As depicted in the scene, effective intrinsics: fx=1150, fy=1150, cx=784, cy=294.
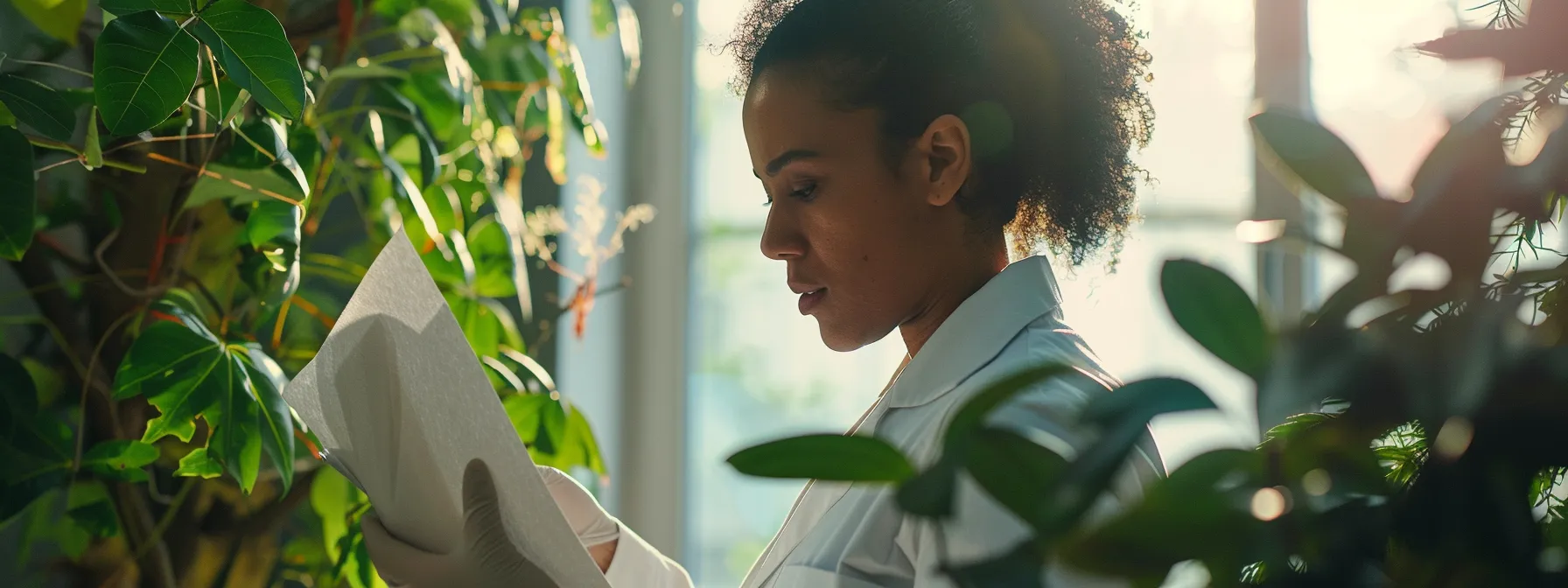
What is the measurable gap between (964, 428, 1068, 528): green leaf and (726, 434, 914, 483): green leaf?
0.6 inches

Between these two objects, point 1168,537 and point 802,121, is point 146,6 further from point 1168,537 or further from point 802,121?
point 1168,537

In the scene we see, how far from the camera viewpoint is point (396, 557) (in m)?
0.75

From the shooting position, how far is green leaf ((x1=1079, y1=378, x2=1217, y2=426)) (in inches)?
7.9

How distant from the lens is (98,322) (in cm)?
108

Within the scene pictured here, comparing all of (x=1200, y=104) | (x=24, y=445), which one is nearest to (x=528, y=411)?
(x=24, y=445)

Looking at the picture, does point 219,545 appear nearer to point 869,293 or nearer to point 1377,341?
point 869,293

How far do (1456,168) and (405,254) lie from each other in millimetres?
583

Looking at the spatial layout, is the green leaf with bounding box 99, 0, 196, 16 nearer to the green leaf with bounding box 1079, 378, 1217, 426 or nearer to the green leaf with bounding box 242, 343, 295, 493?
the green leaf with bounding box 242, 343, 295, 493

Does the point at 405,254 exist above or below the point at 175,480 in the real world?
above

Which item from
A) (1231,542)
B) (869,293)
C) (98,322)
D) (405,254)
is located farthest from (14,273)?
(1231,542)

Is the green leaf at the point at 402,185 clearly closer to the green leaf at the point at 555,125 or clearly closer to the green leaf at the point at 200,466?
the green leaf at the point at 200,466

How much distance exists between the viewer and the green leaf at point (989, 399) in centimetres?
20

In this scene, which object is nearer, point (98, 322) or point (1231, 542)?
point (1231, 542)

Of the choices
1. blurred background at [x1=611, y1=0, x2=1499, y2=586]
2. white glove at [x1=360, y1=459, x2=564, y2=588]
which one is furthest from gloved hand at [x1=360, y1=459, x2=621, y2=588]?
blurred background at [x1=611, y1=0, x2=1499, y2=586]
